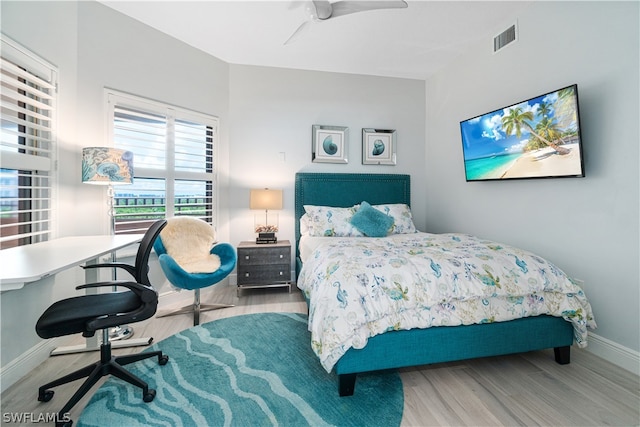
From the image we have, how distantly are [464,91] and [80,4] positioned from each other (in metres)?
4.34

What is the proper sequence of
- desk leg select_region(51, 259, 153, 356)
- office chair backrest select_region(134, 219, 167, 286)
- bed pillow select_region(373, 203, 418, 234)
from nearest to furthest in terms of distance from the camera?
1. office chair backrest select_region(134, 219, 167, 286)
2. desk leg select_region(51, 259, 153, 356)
3. bed pillow select_region(373, 203, 418, 234)

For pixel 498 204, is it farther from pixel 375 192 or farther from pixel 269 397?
pixel 269 397

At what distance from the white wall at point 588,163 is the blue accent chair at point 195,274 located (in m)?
3.09

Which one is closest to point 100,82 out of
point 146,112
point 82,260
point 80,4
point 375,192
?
point 146,112

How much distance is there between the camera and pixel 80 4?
8.59 ft

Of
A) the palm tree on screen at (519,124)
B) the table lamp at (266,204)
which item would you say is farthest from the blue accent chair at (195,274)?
the palm tree on screen at (519,124)

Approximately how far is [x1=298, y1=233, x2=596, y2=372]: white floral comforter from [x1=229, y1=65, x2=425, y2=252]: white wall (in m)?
2.26

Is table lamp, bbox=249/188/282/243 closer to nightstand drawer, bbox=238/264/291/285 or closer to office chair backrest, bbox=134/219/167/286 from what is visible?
nightstand drawer, bbox=238/264/291/285

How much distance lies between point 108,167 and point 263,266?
194 centimetres

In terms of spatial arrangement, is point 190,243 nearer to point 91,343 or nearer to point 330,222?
point 91,343

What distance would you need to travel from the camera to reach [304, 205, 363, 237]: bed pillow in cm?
366

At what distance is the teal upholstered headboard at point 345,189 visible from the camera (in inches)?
163

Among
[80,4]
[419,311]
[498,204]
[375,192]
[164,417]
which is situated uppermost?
[80,4]

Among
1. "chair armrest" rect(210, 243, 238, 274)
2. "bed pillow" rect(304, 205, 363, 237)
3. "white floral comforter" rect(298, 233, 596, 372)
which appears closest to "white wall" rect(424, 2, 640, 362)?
"white floral comforter" rect(298, 233, 596, 372)
